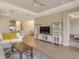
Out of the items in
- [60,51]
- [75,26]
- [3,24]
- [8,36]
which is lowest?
[60,51]

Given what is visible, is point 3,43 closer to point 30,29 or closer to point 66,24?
point 66,24

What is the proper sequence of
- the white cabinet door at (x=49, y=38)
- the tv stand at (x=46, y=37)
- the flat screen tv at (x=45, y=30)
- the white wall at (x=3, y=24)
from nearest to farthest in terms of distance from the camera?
1. the white cabinet door at (x=49, y=38)
2. the tv stand at (x=46, y=37)
3. the flat screen tv at (x=45, y=30)
4. the white wall at (x=3, y=24)

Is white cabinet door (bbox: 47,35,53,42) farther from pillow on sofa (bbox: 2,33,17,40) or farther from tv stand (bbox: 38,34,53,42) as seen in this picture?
pillow on sofa (bbox: 2,33,17,40)

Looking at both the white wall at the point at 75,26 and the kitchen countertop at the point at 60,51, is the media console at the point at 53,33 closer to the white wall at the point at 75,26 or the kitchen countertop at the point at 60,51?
the kitchen countertop at the point at 60,51

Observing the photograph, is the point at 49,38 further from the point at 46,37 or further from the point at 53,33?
the point at 53,33

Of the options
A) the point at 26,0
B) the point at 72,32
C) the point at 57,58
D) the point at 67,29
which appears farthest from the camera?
the point at 72,32

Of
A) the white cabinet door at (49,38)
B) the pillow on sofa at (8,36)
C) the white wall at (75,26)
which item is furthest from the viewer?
the white wall at (75,26)

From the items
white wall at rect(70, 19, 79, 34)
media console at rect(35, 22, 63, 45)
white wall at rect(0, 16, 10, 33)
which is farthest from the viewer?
white wall at rect(70, 19, 79, 34)

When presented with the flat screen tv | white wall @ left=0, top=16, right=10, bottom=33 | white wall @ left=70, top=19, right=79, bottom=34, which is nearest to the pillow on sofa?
the flat screen tv

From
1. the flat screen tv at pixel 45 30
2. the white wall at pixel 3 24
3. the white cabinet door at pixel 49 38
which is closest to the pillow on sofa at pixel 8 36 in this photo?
the white cabinet door at pixel 49 38

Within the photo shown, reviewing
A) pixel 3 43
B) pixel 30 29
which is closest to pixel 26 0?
pixel 3 43

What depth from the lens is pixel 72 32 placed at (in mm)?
14789

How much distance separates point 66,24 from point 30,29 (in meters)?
12.2

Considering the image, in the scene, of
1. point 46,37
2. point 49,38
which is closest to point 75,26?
point 46,37
